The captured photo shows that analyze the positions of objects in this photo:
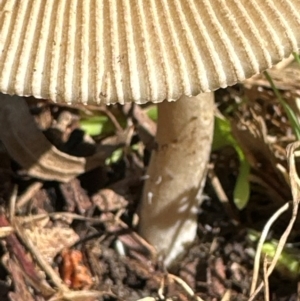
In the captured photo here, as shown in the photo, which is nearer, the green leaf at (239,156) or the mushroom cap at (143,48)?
the mushroom cap at (143,48)

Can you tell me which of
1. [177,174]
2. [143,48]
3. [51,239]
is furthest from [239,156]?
[143,48]

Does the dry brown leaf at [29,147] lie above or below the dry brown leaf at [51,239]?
above

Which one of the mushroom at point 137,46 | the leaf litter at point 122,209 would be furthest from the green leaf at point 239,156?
the mushroom at point 137,46

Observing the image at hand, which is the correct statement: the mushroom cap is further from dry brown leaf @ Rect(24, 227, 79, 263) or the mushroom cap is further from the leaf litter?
dry brown leaf @ Rect(24, 227, 79, 263)

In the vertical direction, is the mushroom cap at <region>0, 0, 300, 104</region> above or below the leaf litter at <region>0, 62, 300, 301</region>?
above

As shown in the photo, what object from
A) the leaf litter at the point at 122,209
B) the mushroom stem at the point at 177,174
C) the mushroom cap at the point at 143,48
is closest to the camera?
the mushroom cap at the point at 143,48

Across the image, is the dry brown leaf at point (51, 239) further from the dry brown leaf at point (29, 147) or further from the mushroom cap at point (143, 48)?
the mushroom cap at point (143, 48)

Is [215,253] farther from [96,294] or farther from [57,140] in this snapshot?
[57,140]

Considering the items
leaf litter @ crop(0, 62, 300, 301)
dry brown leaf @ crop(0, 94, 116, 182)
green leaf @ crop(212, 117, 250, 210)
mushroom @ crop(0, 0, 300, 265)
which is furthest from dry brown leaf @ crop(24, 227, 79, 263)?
mushroom @ crop(0, 0, 300, 265)

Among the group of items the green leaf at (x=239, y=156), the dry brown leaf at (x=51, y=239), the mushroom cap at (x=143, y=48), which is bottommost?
the dry brown leaf at (x=51, y=239)
